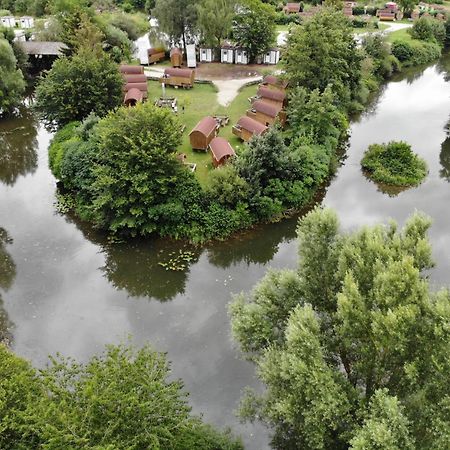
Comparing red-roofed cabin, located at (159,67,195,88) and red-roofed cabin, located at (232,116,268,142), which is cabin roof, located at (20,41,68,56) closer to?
red-roofed cabin, located at (159,67,195,88)

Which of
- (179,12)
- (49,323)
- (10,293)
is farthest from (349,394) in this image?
(179,12)

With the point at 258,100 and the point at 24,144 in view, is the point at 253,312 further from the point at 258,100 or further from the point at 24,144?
the point at 24,144

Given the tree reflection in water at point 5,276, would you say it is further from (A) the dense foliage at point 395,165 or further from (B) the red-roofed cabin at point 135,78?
(A) the dense foliage at point 395,165

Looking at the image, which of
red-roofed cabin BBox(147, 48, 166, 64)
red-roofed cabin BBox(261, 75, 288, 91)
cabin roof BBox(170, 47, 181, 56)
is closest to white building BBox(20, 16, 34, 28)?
red-roofed cabin BBox(147, 48, 166, 64)

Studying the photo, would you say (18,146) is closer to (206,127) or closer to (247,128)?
(206,127)

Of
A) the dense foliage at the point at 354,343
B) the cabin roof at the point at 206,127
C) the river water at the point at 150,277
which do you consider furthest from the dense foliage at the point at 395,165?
the dense foliage at the point at 354,343
